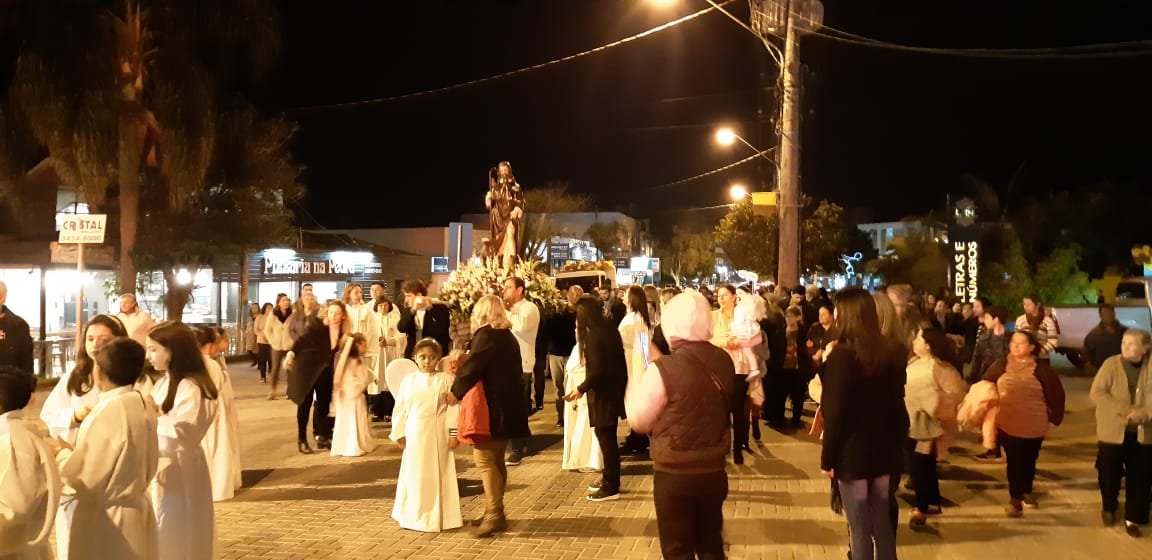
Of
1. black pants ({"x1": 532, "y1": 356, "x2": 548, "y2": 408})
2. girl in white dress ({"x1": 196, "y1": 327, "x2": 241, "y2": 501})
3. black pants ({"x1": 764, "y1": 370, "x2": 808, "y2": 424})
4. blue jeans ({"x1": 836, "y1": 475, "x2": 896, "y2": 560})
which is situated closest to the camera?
blue jeans ({"x1": 836, "y1": 475, "x2": 896, "y2": 560})

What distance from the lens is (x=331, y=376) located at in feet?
32.7

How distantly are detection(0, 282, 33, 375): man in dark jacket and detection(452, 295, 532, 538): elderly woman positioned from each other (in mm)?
5730

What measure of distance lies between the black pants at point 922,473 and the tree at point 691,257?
7098 centimetres

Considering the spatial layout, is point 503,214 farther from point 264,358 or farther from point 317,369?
point 317,369

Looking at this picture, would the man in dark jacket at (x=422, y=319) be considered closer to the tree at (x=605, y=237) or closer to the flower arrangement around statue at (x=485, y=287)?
the flower arrangement around statue at (x=485, y=287)

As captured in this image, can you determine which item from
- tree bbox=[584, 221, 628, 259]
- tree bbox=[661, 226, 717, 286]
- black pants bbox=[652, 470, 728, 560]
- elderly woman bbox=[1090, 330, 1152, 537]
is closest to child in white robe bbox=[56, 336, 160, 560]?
black pants bbox=[652, 470, 728, 560]

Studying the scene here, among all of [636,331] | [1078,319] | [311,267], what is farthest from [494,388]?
[311,267]

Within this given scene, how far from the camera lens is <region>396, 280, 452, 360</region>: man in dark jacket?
11586mm

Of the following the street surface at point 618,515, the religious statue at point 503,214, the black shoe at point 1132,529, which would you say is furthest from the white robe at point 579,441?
the religious statue at point 503,214

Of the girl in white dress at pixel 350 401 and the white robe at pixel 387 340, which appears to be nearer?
the girl in white dress at pixel 350 401

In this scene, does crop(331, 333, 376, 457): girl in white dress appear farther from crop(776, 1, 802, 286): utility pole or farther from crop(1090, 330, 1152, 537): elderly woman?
crop(776, 1, 802, 286): utility pole

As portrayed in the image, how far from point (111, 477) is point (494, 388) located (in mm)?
2984

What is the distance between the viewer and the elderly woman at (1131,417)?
6555mm

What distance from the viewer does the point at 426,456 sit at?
650 cm
